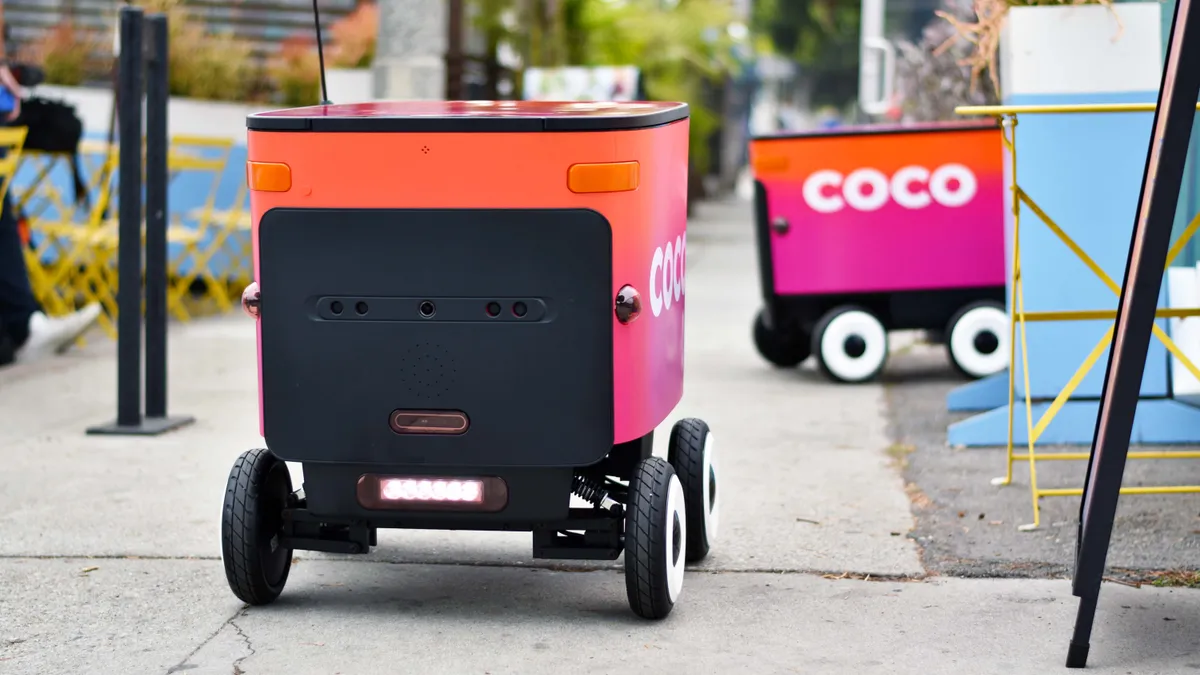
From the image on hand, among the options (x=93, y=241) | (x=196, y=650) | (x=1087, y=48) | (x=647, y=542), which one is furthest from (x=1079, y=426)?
(x=93, y=241)

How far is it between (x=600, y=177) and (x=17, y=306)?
5.68 metres

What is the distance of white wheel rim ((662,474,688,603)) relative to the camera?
3.89m

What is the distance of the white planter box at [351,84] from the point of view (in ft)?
41.7

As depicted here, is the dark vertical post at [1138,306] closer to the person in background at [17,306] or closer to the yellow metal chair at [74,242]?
the person in background at [17,306]

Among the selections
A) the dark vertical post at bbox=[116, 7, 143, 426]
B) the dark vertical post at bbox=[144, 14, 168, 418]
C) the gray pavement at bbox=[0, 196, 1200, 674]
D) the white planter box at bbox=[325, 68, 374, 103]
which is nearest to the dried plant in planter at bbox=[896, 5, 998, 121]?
the gray pavement at bbox=[0, 196, 1200, 674]

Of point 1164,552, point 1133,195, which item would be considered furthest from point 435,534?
point 1133,195

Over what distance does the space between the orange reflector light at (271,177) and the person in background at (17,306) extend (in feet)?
16.2

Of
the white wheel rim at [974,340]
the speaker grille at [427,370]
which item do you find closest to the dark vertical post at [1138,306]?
the speaker grille at [427,370]

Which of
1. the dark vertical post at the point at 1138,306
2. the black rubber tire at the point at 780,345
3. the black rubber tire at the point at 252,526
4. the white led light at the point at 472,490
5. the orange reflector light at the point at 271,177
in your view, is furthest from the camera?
the black rubber tire at the point at 780,345

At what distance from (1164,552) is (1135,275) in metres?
1.40

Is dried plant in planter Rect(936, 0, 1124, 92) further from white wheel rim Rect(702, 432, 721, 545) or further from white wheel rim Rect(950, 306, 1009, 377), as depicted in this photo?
white wheel rim Rect(702, 432, 721, 545)

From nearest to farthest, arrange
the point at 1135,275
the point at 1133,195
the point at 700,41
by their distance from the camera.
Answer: the point at 1135,275 < the point at 1133,195 < the point at 700,41

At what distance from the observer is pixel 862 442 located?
6.48 meters

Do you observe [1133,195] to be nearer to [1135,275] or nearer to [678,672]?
[1135,275]
